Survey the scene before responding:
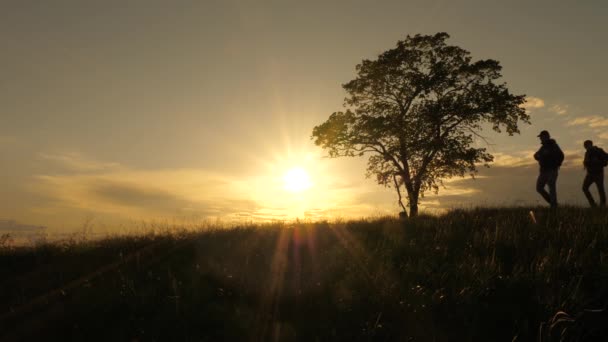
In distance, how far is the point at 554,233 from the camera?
26.0 ft

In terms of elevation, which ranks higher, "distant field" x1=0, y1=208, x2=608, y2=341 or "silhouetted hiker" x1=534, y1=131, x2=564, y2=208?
"silhouetted hiker" x1=534, y1=131, x2=564, y2=208

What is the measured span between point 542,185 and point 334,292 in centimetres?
1196

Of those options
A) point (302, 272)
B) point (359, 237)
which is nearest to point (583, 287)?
point (302, 272)

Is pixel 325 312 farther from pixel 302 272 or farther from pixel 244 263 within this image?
pixel 244 263

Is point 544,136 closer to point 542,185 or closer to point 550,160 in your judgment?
point 550,160

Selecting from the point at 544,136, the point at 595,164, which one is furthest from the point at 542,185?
the point at 595,164

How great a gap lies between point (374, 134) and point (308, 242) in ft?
47.1

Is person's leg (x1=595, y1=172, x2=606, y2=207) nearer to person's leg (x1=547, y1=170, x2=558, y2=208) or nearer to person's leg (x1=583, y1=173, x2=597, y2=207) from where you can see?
person's leg (x1=583, y1=173, x2=597, y2=207)

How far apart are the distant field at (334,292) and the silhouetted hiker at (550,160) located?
547cm

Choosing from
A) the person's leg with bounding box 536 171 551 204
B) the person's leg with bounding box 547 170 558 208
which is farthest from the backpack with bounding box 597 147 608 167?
the person's leg with bounding box 536 171 551 204

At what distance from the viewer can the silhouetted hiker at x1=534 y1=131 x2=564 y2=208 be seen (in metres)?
13.9

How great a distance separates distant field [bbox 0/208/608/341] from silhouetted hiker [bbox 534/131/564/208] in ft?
17.9

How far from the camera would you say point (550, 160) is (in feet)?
45.8

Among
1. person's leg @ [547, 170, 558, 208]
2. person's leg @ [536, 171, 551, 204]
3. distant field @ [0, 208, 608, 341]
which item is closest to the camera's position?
distant field @ [0, 208, 608, 341]
